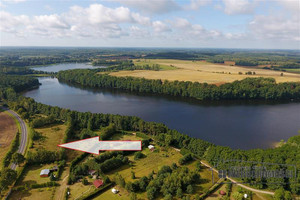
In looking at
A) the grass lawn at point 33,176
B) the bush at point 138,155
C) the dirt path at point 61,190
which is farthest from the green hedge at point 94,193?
the bush at point 138,155

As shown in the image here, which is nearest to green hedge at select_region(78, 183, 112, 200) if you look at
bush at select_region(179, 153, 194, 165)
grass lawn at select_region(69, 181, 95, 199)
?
grass lawn at select_region(69, 181, 95, 199)

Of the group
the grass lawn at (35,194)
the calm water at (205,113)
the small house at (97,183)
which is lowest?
the grass lawn at (35,194)

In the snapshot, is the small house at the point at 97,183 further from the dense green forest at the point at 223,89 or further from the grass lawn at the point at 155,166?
the dense green forest at the point at 223,89

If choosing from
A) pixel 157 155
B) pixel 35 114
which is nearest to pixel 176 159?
pixel 157 155

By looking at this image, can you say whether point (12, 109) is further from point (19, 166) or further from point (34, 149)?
point (19, 166)

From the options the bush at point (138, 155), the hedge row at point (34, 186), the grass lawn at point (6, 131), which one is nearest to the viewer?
the hedge row at point (34, 186)

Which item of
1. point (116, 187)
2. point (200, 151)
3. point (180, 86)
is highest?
point (180, 86)

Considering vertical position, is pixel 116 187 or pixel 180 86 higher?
pixel 180 86
